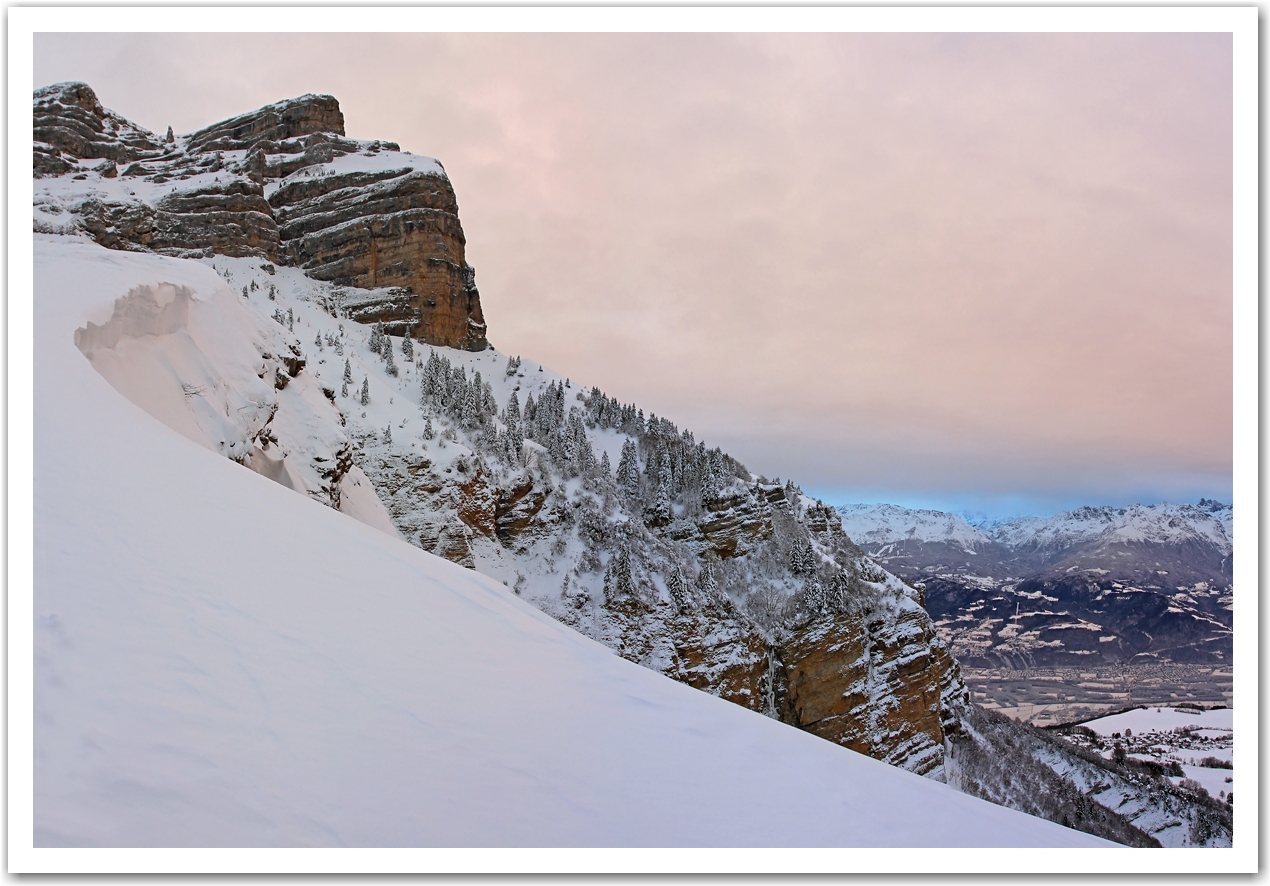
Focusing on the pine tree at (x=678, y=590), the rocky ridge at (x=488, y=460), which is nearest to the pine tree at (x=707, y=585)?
the rocky ridge at (x=488, y=460)

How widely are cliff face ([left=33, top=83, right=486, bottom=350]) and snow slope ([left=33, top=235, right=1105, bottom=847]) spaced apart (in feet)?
200

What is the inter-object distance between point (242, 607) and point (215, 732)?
1.52 meters

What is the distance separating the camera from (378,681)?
14.5ft

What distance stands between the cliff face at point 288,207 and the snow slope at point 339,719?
61047 mm

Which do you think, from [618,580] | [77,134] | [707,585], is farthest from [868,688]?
[77,134]

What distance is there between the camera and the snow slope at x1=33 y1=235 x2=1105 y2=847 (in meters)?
3.02

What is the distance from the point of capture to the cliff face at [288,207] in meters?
62.2

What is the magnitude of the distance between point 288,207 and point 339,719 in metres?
79.9

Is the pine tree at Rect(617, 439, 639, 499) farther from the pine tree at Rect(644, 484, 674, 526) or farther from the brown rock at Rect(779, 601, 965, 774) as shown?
the brown rock at Rect(779, 601, 965, 774)

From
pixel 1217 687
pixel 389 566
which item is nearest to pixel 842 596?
pixel 389 566

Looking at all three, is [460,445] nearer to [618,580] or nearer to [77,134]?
[618,580]

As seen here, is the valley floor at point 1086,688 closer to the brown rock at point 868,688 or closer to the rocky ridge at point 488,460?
the brown rock at point 868,688

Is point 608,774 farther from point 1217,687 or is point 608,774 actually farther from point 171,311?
point 1217,687

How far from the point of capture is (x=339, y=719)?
12.6 ft
